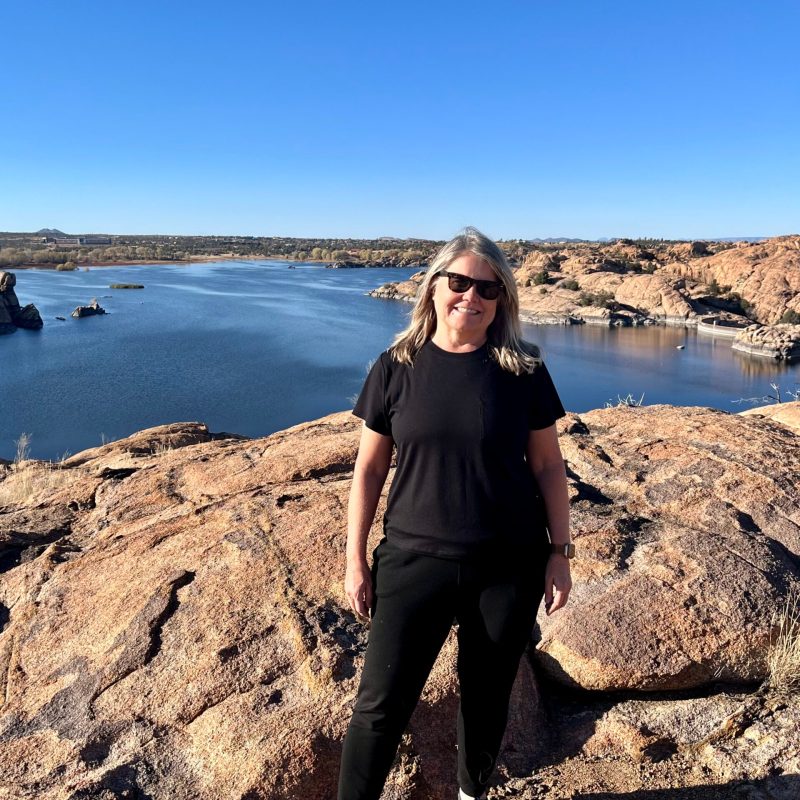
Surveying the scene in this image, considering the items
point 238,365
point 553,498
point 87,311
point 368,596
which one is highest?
point 553,498

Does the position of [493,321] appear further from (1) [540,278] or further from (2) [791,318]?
(1) [540,278]

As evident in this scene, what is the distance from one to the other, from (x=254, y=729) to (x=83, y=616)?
3.53ft

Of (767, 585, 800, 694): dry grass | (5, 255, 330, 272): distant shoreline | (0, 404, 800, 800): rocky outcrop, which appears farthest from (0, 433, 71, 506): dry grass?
(5, 255, 330, 272): distant shoreline

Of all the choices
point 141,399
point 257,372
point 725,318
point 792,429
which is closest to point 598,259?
point 725,318

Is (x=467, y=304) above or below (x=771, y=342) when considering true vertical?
above

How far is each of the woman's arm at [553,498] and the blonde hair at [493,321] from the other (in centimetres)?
25

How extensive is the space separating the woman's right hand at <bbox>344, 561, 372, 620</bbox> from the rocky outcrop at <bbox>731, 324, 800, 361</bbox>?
3886 centimetres

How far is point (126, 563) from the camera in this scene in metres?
3.26

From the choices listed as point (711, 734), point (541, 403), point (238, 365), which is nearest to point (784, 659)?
point (711, 734)

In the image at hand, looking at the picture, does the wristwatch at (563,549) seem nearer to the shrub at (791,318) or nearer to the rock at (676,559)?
the rock at (676,559)

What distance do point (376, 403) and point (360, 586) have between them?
1.91 ft

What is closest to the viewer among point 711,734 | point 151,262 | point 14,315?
point 711,734

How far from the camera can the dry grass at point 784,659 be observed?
267 cm

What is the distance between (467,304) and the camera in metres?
2.08
